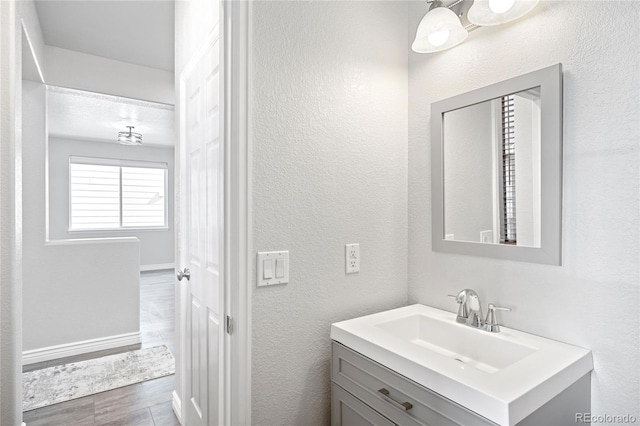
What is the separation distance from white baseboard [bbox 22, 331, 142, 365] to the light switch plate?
2.82 meters

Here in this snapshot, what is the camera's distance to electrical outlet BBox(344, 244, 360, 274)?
1415mm

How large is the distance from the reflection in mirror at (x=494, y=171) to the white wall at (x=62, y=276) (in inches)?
122

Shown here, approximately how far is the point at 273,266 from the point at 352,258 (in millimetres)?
372

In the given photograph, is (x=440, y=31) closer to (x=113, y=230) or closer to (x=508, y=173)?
(x=508, y=173)

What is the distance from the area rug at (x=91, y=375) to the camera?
7.83 feet

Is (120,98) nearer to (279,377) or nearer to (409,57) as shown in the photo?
(409,57)

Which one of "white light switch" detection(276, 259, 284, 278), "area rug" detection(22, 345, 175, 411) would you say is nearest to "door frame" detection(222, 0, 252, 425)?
"white light switch" detection(276, 259, 284, 278)

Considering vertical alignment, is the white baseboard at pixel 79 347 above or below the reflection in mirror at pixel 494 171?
below

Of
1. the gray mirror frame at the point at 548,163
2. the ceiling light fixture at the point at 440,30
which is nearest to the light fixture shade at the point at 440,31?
the ceiling light fixture at the point at 440,30

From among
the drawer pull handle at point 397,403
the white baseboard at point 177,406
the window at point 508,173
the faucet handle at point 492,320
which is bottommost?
the white baseboard at point 177,406

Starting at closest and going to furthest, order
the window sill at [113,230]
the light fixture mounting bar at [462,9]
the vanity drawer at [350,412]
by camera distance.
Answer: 1. the vanity drawer at [350,412]
2. the light fixture mounting bar at [462,9]
3. the window sill at [113,230]

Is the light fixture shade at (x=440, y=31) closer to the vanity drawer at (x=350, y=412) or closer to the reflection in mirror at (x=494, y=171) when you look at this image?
the reflection in mirror at (x=494, y=171)

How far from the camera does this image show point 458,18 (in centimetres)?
134

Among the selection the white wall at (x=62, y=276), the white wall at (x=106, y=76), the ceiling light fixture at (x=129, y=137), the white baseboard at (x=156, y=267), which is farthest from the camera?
the white baseboard at (x=156, y=267)
